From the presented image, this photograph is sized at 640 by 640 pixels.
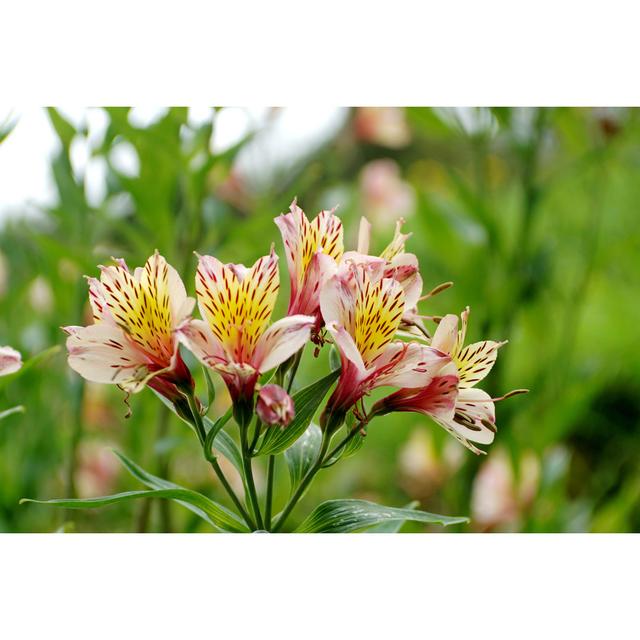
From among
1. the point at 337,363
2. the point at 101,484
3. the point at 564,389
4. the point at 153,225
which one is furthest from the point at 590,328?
the point at 337,363

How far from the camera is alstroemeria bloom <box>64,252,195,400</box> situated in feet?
0.91

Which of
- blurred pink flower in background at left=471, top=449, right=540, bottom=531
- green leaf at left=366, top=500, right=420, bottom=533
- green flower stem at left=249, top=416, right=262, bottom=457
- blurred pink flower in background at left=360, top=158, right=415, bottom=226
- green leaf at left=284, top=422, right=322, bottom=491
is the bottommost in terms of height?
blurred pink flower in background at left=471, top=449, right=540, bottom=531

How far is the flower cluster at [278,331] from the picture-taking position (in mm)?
271

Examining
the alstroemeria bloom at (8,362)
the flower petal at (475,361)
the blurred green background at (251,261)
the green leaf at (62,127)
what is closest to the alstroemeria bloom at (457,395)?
the flower petal at (475,361)

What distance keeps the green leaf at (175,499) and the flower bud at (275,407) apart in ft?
0.15

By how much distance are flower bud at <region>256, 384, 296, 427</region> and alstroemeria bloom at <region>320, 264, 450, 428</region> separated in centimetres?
3

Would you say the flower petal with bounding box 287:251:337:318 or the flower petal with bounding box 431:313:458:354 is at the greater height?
the flower petal with bounding box 287:251:337:318

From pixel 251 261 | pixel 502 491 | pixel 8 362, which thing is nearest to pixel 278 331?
pixel 8 362

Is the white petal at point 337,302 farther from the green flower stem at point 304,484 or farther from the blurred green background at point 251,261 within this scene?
the blurred green background at point 251,261

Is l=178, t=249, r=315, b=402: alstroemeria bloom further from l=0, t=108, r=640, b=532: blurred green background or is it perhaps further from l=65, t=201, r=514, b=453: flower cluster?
l=0, t=108, r=640, b=532: blurred green background

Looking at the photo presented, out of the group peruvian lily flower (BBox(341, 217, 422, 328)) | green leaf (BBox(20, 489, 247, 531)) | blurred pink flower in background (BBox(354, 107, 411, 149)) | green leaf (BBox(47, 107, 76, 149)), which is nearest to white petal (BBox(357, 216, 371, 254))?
peruvian lily flower (BBox(341, 217, 422, 328))

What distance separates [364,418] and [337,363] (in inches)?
1.2

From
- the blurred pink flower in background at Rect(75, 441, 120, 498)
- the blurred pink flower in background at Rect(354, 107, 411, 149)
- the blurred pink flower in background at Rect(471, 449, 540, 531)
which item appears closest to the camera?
the blurred pink flower in background at Rect(471, 449, 540, 531)

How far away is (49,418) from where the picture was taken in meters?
0.83
